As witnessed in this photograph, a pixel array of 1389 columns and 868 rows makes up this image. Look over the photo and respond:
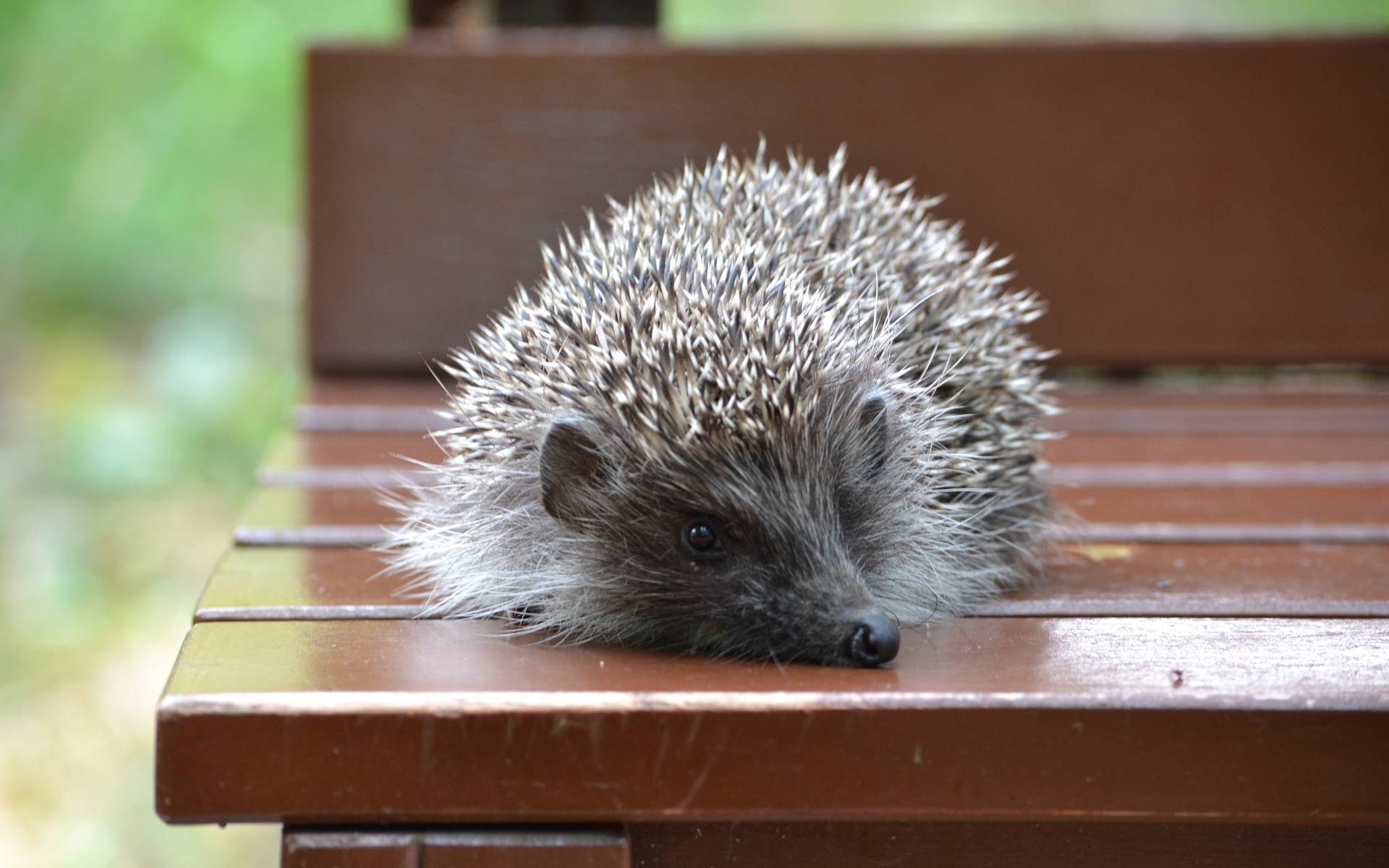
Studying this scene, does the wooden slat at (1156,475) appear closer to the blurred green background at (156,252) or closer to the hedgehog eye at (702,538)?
the hedgehog eye at (702,538)

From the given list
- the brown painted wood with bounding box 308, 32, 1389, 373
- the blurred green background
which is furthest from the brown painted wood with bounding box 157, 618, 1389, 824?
the blurred green background

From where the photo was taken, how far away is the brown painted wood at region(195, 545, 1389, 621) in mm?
1701

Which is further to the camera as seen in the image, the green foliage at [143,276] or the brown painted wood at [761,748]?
the green foliage at [143,276]

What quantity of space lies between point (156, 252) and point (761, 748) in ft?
15.5

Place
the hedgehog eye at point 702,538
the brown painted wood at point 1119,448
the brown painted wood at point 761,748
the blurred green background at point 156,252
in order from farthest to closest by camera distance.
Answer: the blurred green background at point 156,252, the brown painted wood at point 1119,448, the hedgehog eye at point 702,538, the brown painted wood at point 761,748

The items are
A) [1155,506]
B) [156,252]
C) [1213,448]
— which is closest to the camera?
[1155,506]

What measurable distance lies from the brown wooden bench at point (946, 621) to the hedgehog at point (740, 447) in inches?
4.4

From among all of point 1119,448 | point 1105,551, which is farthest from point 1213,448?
point 1105,551

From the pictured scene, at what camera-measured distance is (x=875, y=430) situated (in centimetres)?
185

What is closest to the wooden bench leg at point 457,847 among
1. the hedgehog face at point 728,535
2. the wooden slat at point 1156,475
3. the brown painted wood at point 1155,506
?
the hedgehog face at point 728,535

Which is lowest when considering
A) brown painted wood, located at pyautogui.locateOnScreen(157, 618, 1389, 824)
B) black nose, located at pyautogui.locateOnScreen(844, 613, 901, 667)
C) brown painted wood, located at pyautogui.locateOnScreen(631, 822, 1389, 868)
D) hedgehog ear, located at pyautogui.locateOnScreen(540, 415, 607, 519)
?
brown painted wood, located at pyautogui.locateOnScreen(631, 822, 1389, 868)

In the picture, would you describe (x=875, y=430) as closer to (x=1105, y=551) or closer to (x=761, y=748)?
(x=1105, y=551)

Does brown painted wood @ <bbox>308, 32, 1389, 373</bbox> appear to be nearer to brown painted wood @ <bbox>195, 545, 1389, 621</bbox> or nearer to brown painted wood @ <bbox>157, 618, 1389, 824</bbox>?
brown painted wood @ <bbox>195, 545, 1389, 621</bbox>

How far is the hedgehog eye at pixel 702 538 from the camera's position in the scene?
172 centimetres
